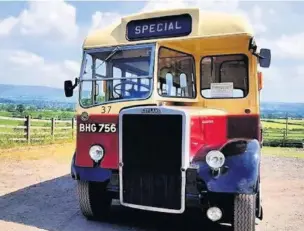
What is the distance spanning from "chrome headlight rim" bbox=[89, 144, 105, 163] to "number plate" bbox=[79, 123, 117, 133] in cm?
22

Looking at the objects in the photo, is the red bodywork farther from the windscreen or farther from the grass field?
the grass field

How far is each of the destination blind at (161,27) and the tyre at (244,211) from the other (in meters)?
2.30

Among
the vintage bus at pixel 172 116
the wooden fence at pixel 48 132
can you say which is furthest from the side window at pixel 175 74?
the wooden fence at pixel 48 132

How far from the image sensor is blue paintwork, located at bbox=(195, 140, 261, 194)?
4598 millimetres

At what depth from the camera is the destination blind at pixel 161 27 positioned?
210 inches

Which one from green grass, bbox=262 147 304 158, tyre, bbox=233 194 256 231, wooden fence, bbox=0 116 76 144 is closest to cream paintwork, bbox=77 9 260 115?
tyre, bbox=233 194 256 231

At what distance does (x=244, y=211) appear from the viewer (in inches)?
184

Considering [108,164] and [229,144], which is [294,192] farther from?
[108,164]

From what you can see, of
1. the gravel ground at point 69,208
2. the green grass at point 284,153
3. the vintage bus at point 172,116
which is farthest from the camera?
the green grass at point 284,153

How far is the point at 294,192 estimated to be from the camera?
29.0ft

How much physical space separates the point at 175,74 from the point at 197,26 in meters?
0.74

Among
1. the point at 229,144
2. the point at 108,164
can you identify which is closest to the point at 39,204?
the point at 108,164

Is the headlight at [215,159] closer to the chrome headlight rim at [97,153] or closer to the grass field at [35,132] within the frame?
the chrome headlight rim at [97,153]

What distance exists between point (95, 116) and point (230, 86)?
6.51 feet
